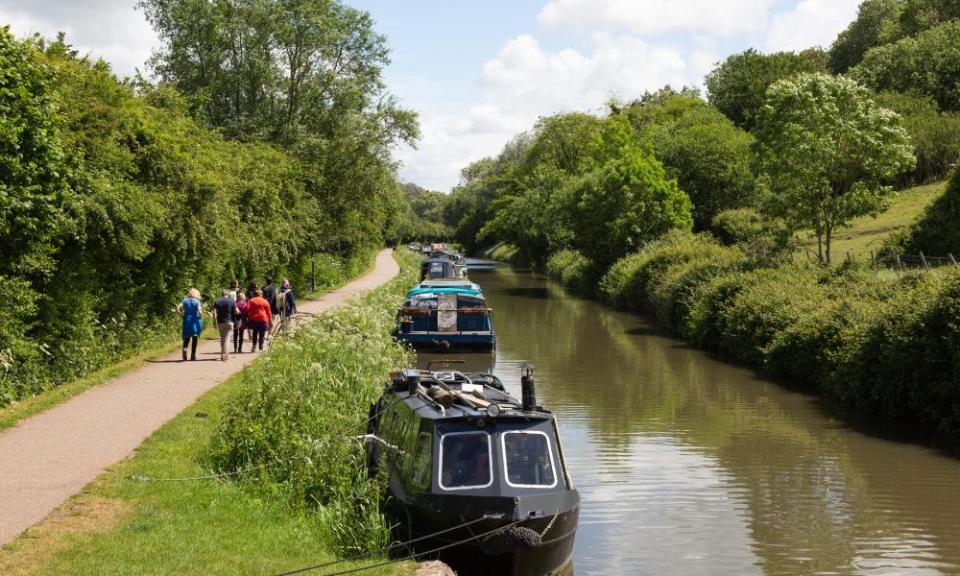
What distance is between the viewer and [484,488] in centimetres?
1040

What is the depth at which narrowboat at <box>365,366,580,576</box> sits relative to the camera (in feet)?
33.3

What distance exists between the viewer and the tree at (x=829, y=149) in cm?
3278

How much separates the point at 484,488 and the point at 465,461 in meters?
0.42

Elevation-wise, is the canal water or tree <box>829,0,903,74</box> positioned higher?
tree <box>829,0,903,74</box>

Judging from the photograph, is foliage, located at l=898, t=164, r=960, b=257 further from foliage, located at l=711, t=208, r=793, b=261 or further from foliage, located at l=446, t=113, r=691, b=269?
foliage, located at l=446, t=113, r=691, b=269

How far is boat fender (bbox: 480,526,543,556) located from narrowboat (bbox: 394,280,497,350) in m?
16.9

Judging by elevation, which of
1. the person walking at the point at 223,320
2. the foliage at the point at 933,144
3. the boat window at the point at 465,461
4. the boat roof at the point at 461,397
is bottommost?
the boat window at the point at 465,461

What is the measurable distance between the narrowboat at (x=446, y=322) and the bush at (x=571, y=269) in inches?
1159

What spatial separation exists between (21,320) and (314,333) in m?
4.86

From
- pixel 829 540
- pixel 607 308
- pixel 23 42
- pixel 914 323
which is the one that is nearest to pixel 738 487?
pixel 829 540

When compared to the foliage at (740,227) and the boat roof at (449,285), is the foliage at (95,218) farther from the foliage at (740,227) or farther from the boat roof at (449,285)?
the foliage at (740,227)

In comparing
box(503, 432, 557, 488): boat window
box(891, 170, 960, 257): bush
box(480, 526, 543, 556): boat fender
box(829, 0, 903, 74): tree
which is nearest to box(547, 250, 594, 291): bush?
box(891, 170, 960, 257): bush

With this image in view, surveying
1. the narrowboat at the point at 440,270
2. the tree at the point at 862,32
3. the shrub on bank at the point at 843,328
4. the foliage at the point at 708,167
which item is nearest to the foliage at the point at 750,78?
the tree at the point at 862,32

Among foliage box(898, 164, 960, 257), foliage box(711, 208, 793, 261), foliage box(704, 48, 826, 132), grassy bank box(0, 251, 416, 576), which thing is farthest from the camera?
foliage box(704, 48, 826, 132)
